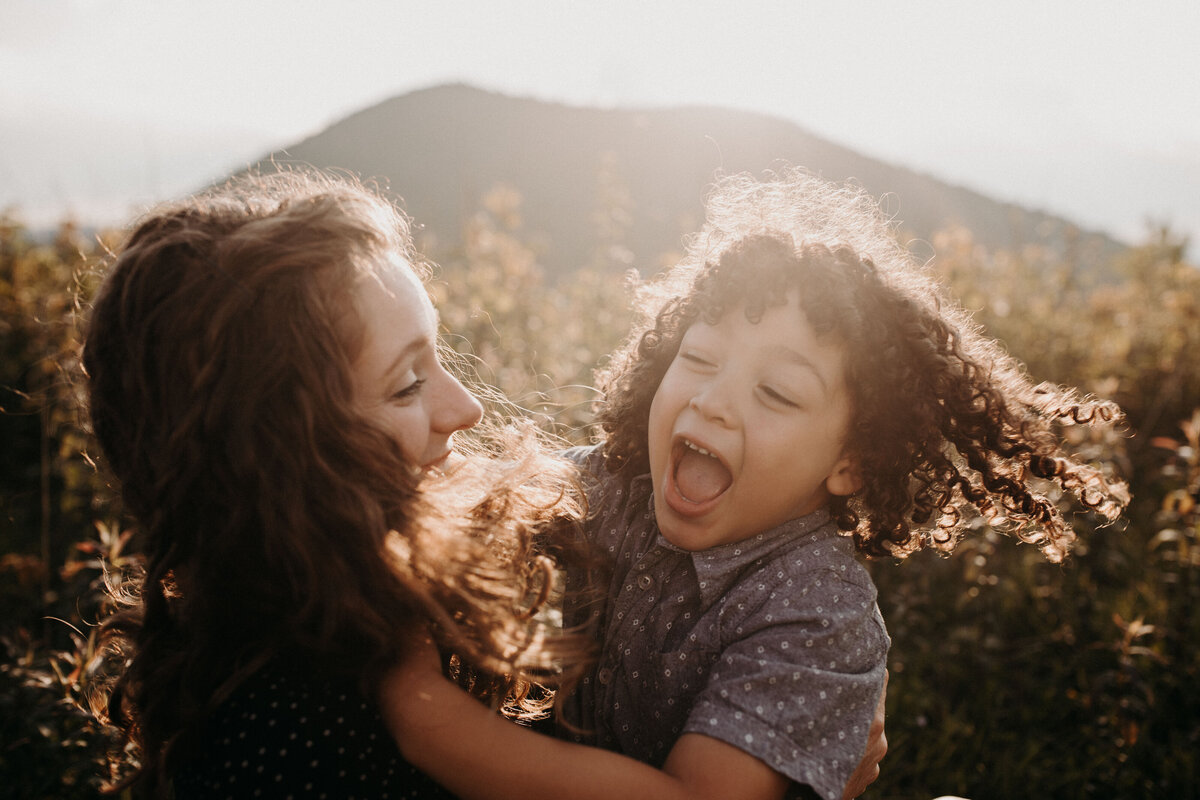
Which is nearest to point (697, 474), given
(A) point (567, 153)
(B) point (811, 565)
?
(B) point (811, 565)

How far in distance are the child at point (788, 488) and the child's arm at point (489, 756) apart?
0.03 metres

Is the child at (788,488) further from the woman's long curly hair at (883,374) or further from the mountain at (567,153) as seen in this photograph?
the mountain at (567,153)

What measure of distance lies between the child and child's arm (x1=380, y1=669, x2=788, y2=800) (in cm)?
3

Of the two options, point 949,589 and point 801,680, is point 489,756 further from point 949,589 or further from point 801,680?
point 949,589

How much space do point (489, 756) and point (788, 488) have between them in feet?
2.26

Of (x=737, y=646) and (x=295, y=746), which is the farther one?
(x=737, y=646)

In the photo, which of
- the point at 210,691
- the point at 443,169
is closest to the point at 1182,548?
the point at 210,691

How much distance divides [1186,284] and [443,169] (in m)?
20.6

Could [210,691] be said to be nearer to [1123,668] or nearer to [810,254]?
[810,254]

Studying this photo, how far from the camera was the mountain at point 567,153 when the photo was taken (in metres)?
22.0

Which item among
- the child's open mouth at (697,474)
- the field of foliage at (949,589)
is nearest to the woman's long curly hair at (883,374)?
the child's open mouth at (697,474)

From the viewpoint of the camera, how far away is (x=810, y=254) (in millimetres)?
1452

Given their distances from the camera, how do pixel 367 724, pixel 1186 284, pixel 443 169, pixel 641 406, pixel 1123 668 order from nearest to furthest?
pixel 367 724 < pixel 641 406 < pixel 1123 668 < pixel 1186 284 < pixel 443 169

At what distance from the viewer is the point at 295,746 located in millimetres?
986
